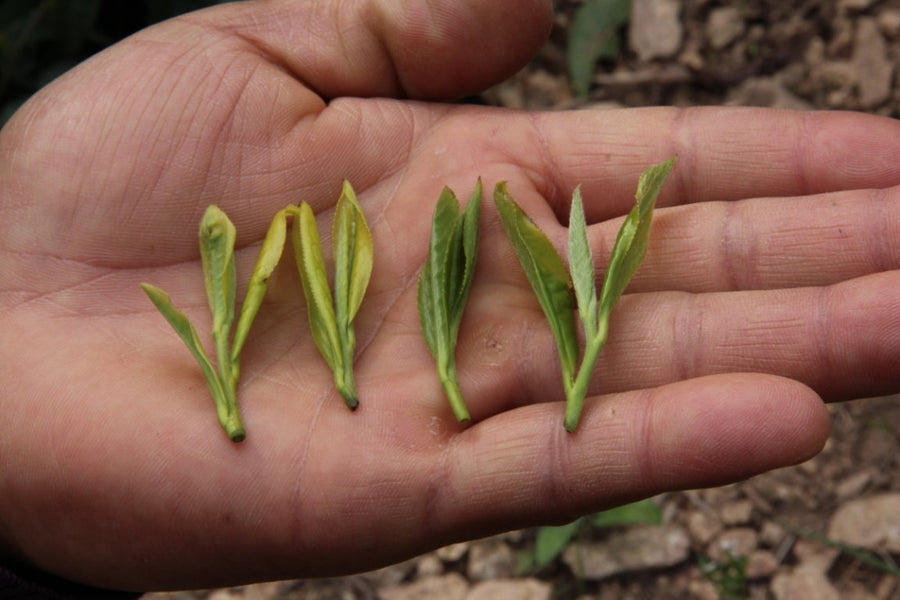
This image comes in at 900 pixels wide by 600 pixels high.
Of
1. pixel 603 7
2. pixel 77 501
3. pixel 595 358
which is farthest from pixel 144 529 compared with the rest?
pixel 603 7

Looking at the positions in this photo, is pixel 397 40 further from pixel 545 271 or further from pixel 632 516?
pixel 632 516

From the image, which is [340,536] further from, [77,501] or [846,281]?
[846,281]

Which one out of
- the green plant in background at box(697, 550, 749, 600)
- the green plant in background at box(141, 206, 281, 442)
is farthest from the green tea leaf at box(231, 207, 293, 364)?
the green plant in background at box(697, 550, 749, 600)

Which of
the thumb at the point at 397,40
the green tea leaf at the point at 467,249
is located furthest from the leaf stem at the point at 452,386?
the thumb at the point at 397,40

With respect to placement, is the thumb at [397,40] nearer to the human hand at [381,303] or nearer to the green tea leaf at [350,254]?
the human hand at [381,303]

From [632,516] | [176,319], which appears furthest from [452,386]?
[632,516]

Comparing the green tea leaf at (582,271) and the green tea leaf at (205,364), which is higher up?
the green tea leaf at (582,271)

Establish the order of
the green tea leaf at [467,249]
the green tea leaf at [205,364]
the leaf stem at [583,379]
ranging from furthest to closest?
1. the green tea leaf at [467,249]
2. the green tea leaf at [205,364]
3. the leaf stem at [583,379]

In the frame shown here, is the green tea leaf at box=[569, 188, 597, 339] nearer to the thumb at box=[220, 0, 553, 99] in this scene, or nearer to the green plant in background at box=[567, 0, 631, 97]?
the thumb at box=[220, 0, 553, 99]
